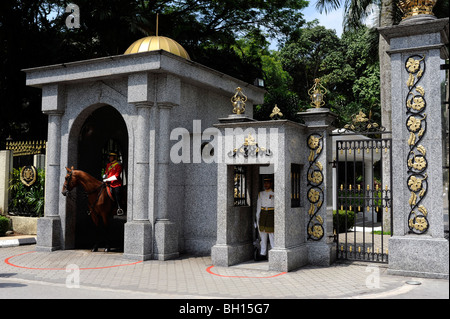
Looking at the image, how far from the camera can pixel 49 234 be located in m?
12.2

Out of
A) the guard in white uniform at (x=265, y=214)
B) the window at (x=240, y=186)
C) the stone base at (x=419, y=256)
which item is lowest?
the stone base at (x=419, y=256)

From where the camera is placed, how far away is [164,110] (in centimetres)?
1120

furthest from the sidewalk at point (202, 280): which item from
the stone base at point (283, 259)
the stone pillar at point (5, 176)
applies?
the stone pillar at point (5, 176)

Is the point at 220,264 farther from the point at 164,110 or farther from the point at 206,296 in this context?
the point at 164,110

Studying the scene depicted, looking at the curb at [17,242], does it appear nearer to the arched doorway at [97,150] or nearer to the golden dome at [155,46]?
the arched doorway at [97,150]

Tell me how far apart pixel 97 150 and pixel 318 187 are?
7.09 m

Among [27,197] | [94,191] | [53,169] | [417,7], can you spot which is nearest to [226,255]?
[94,191]

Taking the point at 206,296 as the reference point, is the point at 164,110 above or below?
above

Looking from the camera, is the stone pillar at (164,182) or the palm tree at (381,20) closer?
the stone pillar at (164,182)

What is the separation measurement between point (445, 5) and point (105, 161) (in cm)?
1591

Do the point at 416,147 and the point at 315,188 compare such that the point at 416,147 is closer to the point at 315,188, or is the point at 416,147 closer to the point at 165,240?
the point at 315,188

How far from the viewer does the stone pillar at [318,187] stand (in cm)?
1024

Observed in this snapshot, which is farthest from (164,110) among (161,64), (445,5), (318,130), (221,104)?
(445,5)

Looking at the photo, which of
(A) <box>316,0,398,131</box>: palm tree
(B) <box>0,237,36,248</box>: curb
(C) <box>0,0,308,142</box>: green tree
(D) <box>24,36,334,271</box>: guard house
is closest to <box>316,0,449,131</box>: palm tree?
(A) <box>316,0,398,131</box>: palm tree
